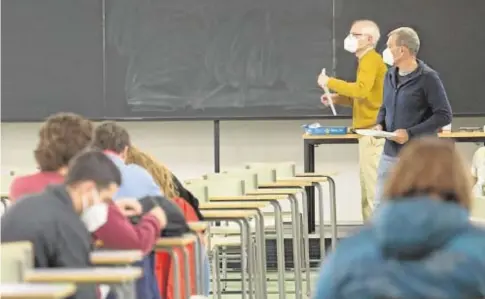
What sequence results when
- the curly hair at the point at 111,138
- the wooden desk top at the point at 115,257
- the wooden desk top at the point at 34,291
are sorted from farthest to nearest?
the curly hair at the point at 111,138, the wooden desk top at the point at 115,257, the wooden desk top at the point at 34,291

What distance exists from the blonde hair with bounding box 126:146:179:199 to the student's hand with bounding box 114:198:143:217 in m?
0.62

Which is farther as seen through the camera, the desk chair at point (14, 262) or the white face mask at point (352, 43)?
the white face mask at point (352, 43)

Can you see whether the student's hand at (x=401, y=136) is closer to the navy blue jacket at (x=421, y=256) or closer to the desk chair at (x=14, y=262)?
the desk chair at (x=14, y=262)

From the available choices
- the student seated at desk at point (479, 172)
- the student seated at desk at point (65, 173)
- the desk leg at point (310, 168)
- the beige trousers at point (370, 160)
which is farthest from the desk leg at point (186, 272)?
the desk leg at point (310, 168)

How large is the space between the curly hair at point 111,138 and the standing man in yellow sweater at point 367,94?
3.04 meters

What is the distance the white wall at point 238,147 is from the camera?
1002 cm

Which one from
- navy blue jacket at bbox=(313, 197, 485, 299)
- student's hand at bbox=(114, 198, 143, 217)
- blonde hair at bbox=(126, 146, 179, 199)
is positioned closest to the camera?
navy blue jacket at bbox=(313, 197, 485, 299)

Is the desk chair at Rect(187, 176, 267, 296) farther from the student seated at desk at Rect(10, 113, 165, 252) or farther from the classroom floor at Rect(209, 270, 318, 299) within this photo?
the student seated at desk at Rect(10, 113, 165, 252)

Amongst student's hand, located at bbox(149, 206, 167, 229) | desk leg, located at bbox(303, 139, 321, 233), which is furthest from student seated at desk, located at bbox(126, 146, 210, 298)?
desk leg, located at bbox(303, 139, 321, 233)

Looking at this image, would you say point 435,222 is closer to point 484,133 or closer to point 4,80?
point 484,133

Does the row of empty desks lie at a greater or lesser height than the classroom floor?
greater

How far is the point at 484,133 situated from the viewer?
8.73 metres

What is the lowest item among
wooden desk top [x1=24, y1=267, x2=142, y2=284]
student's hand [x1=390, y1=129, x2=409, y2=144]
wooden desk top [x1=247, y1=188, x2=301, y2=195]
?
wooden desk top [x1=247, y1=188, x2=301, y2=195]

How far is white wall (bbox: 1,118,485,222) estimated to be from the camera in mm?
10016
